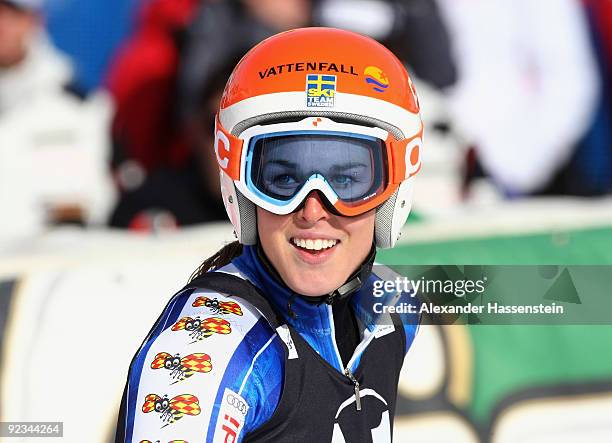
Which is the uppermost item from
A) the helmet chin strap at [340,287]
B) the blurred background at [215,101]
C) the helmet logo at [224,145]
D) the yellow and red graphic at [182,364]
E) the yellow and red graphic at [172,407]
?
the blurred background at [215,101]

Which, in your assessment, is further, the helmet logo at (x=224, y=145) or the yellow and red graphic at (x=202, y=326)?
the helmet logo at (x=224, y=145)

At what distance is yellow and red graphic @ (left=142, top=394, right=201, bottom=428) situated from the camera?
190cm

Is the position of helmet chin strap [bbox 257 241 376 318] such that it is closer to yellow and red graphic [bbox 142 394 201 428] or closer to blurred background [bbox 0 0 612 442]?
yellow and red graphic [bbox 142 394 201 428]

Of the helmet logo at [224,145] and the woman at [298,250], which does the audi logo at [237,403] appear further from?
the helmet logo at [224,145]

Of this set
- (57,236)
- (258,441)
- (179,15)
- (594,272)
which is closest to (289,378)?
(258,441)

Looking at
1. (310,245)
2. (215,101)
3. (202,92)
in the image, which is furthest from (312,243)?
(202,92)

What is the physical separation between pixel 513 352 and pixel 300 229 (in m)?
1.66

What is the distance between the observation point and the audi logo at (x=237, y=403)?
195 cm

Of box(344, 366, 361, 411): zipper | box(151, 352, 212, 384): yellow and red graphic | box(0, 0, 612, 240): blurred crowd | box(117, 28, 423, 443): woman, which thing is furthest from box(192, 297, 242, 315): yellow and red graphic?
box(0, 0, 612, 240): blurred crowd

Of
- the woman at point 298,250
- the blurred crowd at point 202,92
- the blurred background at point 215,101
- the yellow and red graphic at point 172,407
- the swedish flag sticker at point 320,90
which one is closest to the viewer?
the yellow and red graphic at point 172,407

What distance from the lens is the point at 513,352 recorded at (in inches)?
144

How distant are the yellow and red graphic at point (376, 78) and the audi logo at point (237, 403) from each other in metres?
0.69

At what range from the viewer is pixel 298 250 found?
2.22 metres

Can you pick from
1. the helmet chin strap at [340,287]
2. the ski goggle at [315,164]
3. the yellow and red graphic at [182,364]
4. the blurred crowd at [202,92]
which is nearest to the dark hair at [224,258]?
the helmet chin strap at [340,287]
